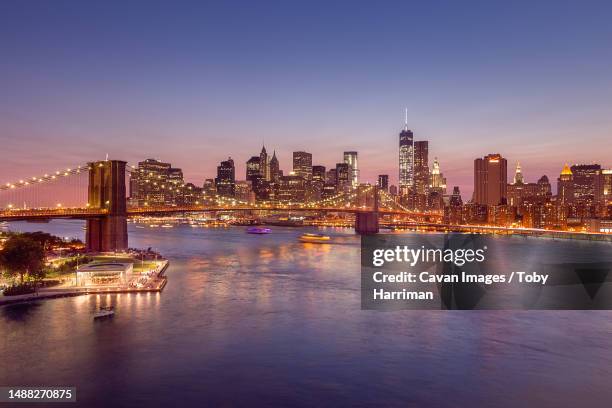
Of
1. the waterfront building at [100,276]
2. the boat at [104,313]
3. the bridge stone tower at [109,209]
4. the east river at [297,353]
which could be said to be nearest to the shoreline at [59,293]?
the east river at [297,353]

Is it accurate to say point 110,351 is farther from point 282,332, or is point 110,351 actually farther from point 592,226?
point 592,226

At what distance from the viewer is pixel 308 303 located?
29688 millimetres

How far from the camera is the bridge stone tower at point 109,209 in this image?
49125 millimetres

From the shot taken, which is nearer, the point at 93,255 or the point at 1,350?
the point at 1,350

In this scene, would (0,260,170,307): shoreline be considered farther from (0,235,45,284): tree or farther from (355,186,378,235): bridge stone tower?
(355,186,378,235): bridge stone tower

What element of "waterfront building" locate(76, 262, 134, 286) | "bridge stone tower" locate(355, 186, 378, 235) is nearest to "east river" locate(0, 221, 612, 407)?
"waterfront building" locate(76, 262, 134, 286)

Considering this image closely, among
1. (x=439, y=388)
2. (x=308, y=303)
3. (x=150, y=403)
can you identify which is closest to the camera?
(x=150, y=403)

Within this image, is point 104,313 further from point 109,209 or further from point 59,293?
point 109,209

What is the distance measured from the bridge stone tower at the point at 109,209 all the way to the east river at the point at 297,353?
66.2 feet

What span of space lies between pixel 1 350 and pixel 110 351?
12.8 feet

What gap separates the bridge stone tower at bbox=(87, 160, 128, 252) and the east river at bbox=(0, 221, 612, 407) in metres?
20.2

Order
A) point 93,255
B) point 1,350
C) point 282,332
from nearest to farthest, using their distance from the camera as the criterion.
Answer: point 1,350 < point 282,332 < point 93,255

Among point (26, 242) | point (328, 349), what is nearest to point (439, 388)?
point (328, 349)

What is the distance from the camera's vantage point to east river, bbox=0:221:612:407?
54.3 ft
